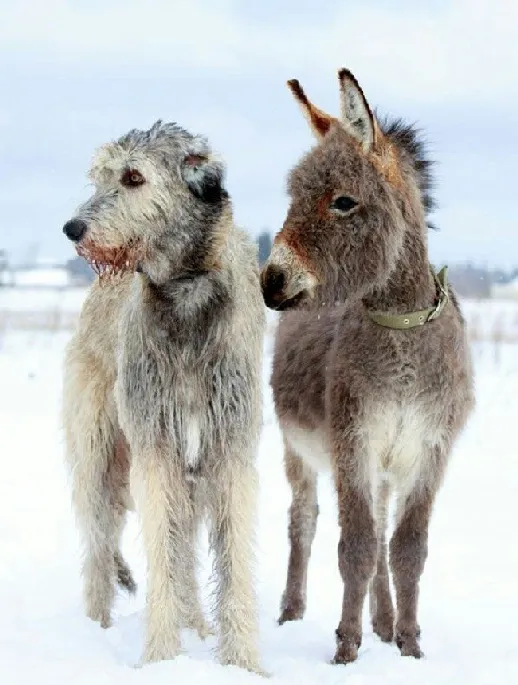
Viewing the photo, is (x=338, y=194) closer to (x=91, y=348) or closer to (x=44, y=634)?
(x=91, y=348)

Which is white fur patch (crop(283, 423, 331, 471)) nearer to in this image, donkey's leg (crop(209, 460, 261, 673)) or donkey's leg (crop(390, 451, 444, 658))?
donkey's leg (crop(390, 451, 444, 658))

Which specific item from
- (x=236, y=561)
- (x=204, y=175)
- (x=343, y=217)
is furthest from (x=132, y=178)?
(x=236, y=561)

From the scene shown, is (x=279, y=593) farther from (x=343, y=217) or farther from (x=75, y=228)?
(x=75, y=228)

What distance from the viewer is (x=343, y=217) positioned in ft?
16.1

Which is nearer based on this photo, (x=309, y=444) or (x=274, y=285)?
(x=274, y=285)

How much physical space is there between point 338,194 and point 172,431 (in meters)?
1.31

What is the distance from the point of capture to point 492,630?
6.09 meters

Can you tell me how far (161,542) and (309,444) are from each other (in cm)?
118

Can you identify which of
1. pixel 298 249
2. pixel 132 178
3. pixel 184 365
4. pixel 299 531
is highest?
pixel 132 178

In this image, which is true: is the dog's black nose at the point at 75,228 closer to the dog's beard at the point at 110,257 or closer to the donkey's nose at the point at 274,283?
the dog's beard at the point at 110,257

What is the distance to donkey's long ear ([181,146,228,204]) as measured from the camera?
4.99 meters

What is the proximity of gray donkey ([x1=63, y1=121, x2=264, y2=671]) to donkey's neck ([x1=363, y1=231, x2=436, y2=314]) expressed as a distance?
1.86 ft

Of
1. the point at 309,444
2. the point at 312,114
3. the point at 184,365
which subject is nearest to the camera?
the point at 184,365

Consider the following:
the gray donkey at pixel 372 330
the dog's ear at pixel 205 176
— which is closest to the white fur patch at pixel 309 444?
the gray donkey at pixel 372 330
